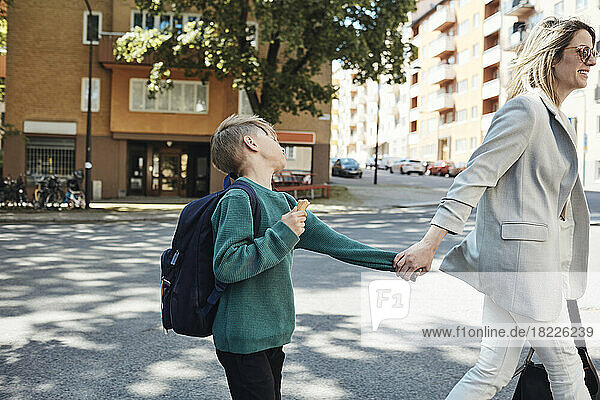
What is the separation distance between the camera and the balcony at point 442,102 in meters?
69.9

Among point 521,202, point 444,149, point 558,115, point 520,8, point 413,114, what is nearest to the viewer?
point 521,202

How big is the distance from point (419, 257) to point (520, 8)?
5554 cm

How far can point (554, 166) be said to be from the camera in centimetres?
278

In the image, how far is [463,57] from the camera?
67312 mm

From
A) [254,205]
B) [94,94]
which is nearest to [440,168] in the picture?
[94,94]

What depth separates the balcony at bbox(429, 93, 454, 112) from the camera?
229 ft

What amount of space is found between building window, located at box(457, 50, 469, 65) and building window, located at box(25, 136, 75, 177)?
4586cm

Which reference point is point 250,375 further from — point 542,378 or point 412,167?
point 412,167

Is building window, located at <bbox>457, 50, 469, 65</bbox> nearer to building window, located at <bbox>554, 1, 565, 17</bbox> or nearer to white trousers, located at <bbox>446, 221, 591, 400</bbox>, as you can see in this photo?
building window, located at <bbox>554, 1, 565, 17</bbox>

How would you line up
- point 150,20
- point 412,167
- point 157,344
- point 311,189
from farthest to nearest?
point 412,167 → point 150,20 → point 311,189 → point 157,344

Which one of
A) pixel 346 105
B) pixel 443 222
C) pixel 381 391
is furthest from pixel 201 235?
pixel 346 105

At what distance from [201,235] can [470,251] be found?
1.14m

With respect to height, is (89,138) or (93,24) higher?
(93,24)

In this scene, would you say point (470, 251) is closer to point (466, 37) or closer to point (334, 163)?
point (334, 163)
